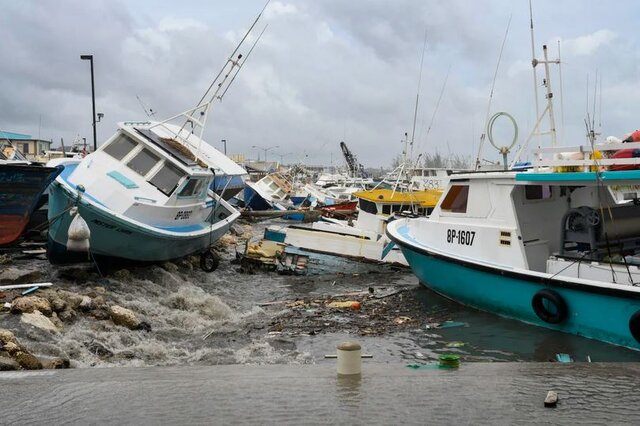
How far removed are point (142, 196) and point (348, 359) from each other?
961cm

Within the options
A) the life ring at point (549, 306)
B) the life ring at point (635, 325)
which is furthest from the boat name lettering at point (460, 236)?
the life ring at point (635, 325)

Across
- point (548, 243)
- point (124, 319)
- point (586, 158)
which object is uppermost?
point (586, 158)

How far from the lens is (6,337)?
7.38m

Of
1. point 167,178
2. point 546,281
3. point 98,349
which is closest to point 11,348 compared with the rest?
point 98,349

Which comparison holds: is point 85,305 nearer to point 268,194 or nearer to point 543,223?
point 543,223

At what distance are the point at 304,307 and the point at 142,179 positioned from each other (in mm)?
5259

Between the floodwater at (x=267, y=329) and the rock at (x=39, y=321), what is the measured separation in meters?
0.11

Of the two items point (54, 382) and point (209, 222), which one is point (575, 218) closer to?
point (54, 382)

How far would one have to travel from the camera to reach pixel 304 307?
12.6 metres

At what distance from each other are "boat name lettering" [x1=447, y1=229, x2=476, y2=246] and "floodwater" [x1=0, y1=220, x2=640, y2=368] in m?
1.36

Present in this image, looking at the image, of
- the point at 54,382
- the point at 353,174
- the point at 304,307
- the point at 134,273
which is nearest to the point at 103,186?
the point at 134,273

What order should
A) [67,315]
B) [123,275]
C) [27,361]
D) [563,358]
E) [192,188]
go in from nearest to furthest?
[27,361] → [563,358] → [67,315] → [123,275] → [192,188]

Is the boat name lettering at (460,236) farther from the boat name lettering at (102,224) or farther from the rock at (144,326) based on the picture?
the boat name lettering at (102,224)

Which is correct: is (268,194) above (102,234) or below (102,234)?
above
